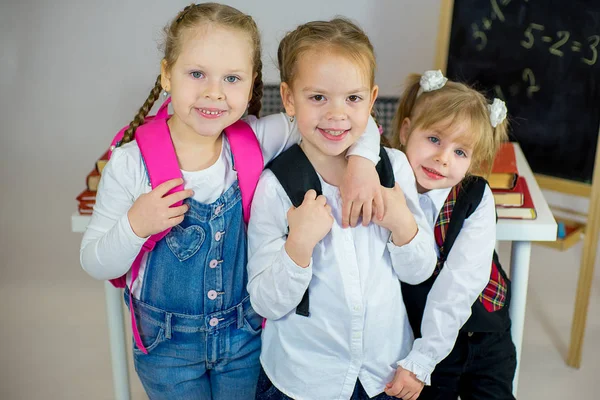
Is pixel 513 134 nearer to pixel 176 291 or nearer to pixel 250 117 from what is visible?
pixel 250 117

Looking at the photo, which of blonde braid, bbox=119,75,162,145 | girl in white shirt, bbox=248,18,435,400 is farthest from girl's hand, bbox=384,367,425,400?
blonde braid, bbox=119,75,162,145

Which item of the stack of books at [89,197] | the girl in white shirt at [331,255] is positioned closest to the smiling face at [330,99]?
Answer: the girl in white shirt at [331,255]

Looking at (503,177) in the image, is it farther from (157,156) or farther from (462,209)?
(157,156)

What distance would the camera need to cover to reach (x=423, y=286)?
141 cm

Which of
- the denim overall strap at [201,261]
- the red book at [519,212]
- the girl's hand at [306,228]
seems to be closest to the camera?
the girl's hand at [306,228]

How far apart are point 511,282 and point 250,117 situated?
0.66 metres

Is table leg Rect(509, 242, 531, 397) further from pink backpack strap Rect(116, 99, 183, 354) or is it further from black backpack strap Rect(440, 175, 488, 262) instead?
pink backpack strap Rect(116, 99, 183, 354)

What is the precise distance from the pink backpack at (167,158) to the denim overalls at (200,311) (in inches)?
0.8

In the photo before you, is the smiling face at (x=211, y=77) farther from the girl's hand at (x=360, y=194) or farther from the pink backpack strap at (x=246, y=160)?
the girl's hand at (x=360, y=194)

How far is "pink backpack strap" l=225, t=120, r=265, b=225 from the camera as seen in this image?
4.18ft

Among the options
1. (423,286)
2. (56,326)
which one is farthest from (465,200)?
(56,326)

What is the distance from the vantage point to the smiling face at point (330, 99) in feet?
3.90

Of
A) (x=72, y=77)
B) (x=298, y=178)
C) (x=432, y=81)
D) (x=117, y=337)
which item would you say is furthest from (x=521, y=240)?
(x=72, y=77)

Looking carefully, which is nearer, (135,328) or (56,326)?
(135,328)
